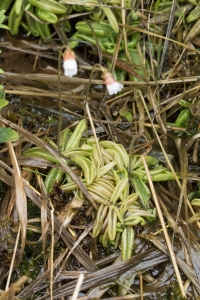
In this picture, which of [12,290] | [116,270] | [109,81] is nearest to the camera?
[12,290]

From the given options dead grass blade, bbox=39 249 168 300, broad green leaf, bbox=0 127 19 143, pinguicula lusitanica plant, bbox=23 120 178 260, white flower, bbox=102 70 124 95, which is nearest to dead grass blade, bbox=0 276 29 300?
dead grass blade, bbox=39 249 168 300

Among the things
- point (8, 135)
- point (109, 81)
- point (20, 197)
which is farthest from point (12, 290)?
point (109, 81)

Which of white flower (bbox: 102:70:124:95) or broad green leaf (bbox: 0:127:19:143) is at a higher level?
white flower (bbox: 102:70:124:95)

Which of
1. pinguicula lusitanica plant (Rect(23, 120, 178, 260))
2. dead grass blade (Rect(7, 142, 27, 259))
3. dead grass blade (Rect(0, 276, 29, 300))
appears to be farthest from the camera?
pinguicula lusitanica plant (Rect(23, 120, 178, 260))

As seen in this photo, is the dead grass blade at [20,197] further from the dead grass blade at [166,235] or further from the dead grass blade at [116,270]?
the dead grass blade at [166,235]

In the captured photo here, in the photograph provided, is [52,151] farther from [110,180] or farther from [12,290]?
[12,290]

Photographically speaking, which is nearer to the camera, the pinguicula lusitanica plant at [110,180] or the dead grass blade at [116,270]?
the dead grass blade at [116,270]

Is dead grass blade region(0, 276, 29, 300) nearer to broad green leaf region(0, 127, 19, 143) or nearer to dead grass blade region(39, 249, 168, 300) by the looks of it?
dead grass blade region(39, 249, 168, 300)

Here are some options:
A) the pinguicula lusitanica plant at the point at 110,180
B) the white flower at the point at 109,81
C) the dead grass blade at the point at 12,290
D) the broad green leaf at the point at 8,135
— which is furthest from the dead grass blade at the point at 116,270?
the white flower at the point at 109,81

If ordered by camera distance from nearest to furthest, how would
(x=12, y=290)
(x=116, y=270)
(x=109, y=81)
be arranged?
1. (x=12, y=290)
2. (x=116, y=270)
3. (x=109, y=81)
